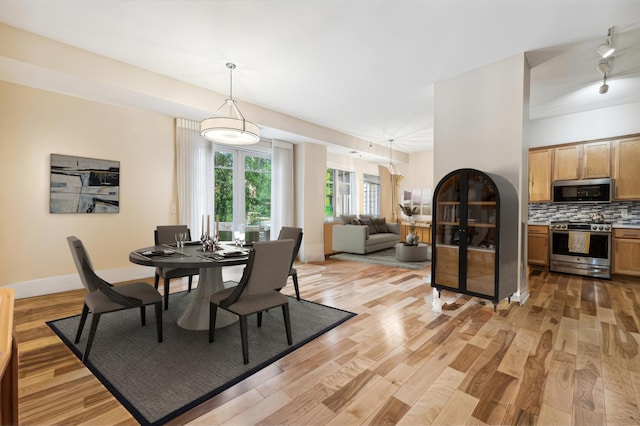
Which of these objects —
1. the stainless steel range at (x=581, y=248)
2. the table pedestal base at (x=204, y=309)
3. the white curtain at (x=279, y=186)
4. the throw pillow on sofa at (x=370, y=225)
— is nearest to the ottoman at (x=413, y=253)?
the throw pillow on sofa at (x=370, y=225)

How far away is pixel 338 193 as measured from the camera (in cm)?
844

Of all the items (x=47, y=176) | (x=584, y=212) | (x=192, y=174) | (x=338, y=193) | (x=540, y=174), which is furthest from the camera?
(x=338, y=193)

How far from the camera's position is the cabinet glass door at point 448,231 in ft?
11.2

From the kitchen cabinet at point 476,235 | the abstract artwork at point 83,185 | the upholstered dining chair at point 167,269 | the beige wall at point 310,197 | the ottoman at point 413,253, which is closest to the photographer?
the kitchen cabinet at point 476,235

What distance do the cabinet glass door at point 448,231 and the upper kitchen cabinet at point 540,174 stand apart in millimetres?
3164

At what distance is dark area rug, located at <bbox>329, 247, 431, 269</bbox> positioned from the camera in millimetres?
5598

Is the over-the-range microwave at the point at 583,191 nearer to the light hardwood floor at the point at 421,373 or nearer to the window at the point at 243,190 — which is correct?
the light hardwood floor at the point at 421,373

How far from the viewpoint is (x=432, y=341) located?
2.51m

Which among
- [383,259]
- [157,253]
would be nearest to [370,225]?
[383,259]

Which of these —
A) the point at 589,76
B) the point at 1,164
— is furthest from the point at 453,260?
the point at 1,164

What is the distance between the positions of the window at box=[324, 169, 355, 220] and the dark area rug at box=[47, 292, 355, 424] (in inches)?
205

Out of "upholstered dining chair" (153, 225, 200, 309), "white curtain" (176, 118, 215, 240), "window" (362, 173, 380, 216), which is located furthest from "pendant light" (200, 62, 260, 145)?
"window" (362, 173, 380, 216)

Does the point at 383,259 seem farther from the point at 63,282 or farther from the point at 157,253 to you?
the point at 63,282

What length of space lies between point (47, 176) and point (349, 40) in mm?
4199
